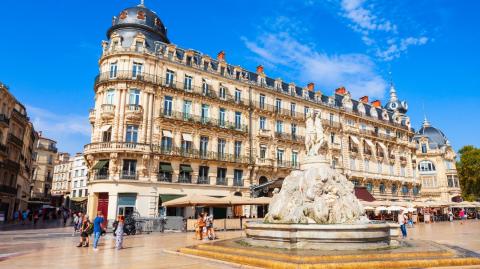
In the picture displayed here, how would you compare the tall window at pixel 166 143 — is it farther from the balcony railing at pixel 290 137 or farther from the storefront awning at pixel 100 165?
the balcony railing at pixel 290 137

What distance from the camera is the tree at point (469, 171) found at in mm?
53438

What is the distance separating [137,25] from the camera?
3045 cm

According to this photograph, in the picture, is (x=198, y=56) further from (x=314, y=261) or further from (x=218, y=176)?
(x=314, y=261)

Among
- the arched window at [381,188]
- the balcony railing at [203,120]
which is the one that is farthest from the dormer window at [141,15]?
the arched window at [381,188]

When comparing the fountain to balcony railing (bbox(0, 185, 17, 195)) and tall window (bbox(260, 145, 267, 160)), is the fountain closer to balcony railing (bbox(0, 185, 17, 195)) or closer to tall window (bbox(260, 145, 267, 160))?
tall window (bbox(260, 145, 267, 160))

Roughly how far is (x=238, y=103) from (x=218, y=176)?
7.16 m

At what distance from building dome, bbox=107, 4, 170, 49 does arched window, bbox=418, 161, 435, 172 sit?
44.0 meters

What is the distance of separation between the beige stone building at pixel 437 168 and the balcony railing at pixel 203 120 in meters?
32.6

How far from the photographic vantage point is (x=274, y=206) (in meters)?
13.3

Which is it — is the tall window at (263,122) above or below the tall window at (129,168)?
above

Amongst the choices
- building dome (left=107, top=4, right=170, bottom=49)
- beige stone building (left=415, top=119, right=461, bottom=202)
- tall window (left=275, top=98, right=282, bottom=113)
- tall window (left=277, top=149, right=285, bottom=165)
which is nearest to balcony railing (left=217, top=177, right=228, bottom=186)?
tall window (left=277, top=149, right=285, bottom=165)

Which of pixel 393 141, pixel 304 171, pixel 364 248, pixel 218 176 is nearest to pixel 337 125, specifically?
pixel 393 141

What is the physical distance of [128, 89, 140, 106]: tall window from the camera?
28438mm

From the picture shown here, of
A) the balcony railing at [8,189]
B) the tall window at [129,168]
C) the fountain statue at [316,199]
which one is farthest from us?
the balcony railing at [8,189]
